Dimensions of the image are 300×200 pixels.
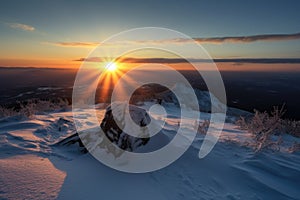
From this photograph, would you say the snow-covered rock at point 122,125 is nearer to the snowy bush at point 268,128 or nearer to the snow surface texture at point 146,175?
the snow surface texture at point 146,175

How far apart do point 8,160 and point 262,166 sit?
Answer: 16.5 ft

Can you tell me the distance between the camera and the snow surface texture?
3223mm

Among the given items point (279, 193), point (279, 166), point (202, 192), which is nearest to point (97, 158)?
point (202, 192)

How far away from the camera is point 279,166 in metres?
4.46

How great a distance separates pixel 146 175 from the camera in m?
3.99

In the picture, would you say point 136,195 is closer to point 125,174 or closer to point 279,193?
point 125,174

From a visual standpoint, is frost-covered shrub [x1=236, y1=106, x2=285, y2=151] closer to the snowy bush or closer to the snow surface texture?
the snowy bush

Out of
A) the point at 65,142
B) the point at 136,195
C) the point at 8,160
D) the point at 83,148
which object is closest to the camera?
the point at 136,195

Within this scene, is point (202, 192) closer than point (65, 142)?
Yes

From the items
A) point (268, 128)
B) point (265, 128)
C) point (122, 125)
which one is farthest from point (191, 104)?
point (122, 125)

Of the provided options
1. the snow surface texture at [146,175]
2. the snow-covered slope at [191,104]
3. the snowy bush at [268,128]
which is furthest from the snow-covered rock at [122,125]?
the snow-covered slope at [191,104]

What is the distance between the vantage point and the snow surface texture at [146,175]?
3223 millimetres

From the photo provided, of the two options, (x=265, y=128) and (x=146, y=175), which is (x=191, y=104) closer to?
(x=265, y=128)

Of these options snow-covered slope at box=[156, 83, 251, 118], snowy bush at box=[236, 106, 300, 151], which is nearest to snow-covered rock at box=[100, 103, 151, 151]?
snowy bush at box=[236, 106, 300, 151]
